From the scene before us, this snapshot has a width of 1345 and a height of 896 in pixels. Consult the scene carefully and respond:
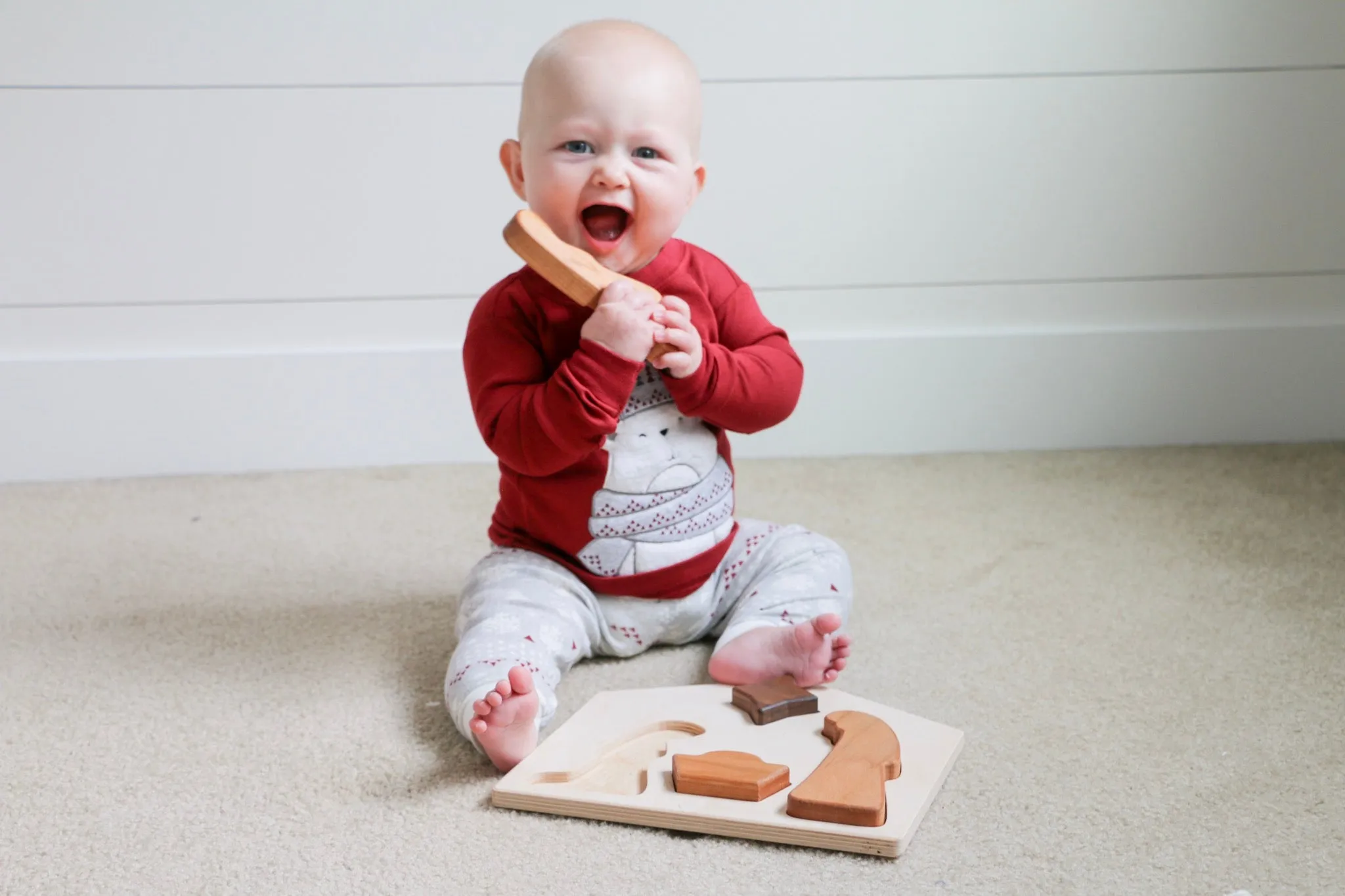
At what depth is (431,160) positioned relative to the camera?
1.35 metres

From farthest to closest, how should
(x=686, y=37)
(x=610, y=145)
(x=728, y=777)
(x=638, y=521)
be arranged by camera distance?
(x=686, y=37) → (x=638, y=521) → (x=610, y=145) → (x=728, y=777)

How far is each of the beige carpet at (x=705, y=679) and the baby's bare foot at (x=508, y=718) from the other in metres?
0.03

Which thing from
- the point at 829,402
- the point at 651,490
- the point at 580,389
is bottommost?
the point at 829,402

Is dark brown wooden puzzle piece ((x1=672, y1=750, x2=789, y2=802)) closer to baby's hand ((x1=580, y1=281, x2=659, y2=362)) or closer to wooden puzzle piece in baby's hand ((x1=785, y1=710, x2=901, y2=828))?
wooden puzzle piece in baby's hand ((x1=785, y1=710, x2=901, y2=828))

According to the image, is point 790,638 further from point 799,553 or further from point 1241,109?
point 1241,109

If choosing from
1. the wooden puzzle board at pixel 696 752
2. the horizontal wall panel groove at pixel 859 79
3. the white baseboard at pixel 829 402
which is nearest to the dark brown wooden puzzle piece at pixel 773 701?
the wooden puzzle board at pixel 696 752

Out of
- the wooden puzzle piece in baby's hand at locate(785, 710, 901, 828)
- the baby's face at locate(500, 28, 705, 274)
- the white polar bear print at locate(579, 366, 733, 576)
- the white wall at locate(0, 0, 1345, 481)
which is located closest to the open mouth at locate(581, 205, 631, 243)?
the baby's face at locate(500, 28, 705, 274)

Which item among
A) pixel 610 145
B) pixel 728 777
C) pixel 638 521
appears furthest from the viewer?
pixel 638 521

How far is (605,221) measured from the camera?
0.86m

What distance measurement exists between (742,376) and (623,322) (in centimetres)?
→ 13

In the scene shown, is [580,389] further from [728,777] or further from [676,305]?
[728,777]

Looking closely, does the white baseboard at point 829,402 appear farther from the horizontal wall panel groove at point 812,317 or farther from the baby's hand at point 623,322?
the baby's hand at point 623,322

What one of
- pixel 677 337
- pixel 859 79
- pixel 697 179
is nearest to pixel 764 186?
pixel 859 79

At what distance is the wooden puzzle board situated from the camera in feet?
2.28
